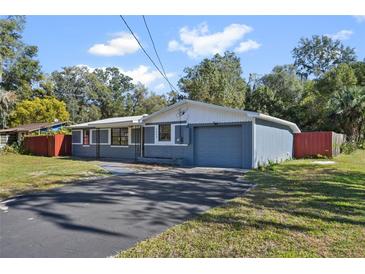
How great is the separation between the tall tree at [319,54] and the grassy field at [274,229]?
142ft

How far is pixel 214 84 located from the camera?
108 feet

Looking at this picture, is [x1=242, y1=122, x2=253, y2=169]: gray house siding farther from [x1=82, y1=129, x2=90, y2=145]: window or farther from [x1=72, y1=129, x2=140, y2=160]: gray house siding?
[x1=82, y1=129, x2=90, y2=145]: window

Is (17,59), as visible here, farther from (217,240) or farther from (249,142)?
(217,240)

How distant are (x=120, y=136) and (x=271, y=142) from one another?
9.57m

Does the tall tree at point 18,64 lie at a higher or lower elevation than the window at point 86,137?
higher

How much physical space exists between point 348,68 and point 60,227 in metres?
35.6

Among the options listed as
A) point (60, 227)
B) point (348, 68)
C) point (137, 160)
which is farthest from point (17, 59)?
point (60, 227)

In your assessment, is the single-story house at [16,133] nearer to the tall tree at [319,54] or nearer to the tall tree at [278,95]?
the tall tree at [278,95]

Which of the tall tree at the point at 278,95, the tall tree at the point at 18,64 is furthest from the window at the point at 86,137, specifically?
the tall tree at the point at 278,95

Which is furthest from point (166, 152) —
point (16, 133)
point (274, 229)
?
point (16, 133)

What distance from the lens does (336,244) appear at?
181 inches

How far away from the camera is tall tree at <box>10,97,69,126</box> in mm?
39994

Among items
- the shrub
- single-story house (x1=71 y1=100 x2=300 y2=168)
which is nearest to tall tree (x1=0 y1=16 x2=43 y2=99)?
single-story house (x1=71 y1=100 x2=300 y2=168)

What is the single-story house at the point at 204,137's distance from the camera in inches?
589
